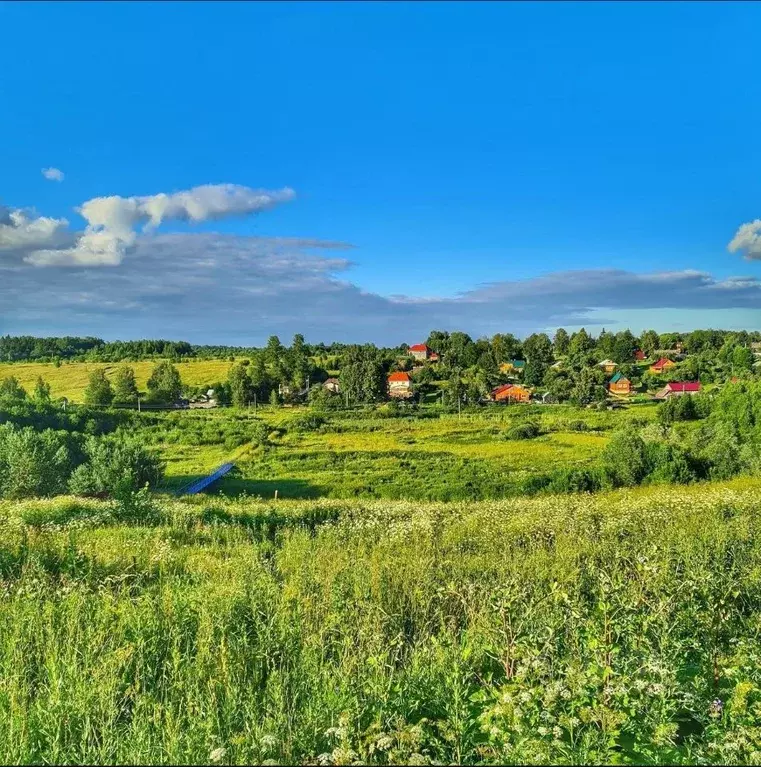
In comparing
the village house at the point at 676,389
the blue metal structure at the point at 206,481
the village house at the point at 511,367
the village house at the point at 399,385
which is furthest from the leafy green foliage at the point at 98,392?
the village house at the point at 676,389

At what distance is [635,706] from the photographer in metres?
3.11

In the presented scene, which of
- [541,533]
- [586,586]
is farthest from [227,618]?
[541,533]

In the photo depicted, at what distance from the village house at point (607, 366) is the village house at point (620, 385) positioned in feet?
18.7

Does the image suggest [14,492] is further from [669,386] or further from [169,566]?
[669,386]

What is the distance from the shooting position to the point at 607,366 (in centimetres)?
8838

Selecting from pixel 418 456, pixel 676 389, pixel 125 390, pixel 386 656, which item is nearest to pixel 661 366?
pixel 676 389

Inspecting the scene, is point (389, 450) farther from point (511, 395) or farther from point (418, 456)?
point (511, 395)

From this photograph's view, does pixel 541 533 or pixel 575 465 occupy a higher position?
pixel 541 533

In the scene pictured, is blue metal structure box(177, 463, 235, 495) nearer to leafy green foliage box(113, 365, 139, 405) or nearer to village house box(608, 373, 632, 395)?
leafy green foliage box(113, 365, 139, 405)

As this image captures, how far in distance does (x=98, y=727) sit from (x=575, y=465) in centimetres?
3760

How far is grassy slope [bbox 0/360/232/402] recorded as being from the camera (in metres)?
74.6

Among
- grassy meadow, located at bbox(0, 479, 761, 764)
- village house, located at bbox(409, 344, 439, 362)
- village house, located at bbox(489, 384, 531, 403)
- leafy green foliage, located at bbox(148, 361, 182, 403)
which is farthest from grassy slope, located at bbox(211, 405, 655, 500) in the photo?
village house, located at bbox(409, 344, 439, 362)

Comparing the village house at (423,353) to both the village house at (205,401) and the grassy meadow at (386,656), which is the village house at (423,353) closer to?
the village house at (205,401)

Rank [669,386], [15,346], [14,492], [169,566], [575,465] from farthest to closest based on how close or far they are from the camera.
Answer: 1. [15,346]
2. [669,386]
3. [575,465]
4. [14,492]
5. [169,566]
